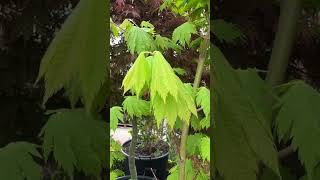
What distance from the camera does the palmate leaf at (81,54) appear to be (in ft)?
1.40

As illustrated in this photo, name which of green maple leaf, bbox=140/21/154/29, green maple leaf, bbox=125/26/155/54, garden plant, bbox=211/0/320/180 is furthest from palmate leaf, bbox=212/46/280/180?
green maple leaf, bbox=140/21/154/29

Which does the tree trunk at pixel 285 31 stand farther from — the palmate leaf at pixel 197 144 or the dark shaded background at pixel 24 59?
the palmate leaf at pixel 197 144

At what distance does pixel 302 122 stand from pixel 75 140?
0.27 metres

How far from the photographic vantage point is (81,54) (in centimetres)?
43

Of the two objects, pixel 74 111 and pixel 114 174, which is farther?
pixel 114 174

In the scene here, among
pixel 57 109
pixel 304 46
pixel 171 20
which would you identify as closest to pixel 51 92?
pixel 57 109

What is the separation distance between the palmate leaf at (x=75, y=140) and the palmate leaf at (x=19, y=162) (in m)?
0.02

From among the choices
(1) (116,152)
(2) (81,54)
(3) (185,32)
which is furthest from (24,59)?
(1) (116,152)

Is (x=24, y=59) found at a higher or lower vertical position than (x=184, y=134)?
higher

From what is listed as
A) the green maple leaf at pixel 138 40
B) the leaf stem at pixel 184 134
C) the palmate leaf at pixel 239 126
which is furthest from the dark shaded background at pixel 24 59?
the leaf stem at pixel 184 134

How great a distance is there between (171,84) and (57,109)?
0.23 m

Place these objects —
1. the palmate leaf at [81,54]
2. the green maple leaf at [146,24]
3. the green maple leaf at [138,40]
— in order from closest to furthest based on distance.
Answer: the palmate leaf at [81,54] < the green maple leaf at [138,40] < the green maple leaf at [146,24]

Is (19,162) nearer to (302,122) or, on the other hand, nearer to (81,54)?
(81,54)

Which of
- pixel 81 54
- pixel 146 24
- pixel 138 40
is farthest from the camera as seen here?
pixel 146 24
